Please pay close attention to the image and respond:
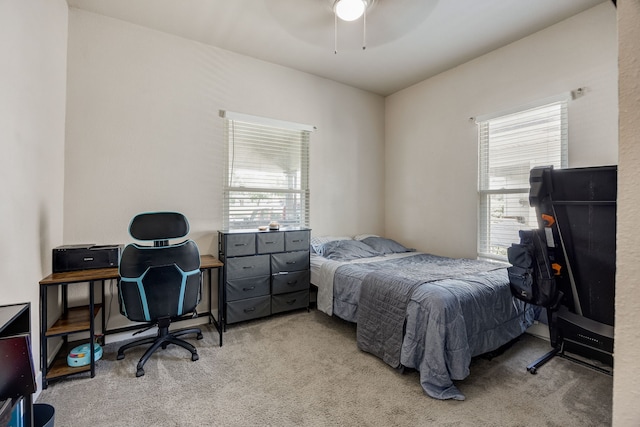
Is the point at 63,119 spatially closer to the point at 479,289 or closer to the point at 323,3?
the point at 323,3

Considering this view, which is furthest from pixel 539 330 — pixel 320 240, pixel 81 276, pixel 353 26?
pixel 81 276

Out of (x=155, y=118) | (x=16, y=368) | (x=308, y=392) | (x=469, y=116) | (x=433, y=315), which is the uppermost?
(x=469, y=116)

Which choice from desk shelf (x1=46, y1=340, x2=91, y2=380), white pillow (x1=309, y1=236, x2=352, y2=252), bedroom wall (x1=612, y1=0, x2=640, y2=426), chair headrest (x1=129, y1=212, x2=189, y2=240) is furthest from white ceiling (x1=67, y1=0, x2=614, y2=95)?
desk shelf (x1=46, y1=340, x2=91, y2=380)

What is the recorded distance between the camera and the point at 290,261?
3.21 m

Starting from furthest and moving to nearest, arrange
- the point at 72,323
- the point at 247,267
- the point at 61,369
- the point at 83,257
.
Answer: the point at 247,267, the point at 83,257, the point at 72,323, the point at 61,369

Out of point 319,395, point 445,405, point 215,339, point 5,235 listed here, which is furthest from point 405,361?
A: point 5,235

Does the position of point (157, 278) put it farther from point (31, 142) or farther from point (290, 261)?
point (290, 261)

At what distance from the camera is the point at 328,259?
3.31 m

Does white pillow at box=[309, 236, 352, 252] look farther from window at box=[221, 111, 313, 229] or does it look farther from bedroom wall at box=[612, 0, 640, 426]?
bedroom wall at box=[612, 0, 640, 426]

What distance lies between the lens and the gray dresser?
114 inches

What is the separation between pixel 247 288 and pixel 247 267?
21cm

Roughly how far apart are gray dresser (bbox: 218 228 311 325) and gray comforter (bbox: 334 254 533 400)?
0.66 metres

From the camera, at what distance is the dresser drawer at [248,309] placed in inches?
113

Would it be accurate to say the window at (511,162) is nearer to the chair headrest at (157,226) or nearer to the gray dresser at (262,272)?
the gray dresser at (262,272)
